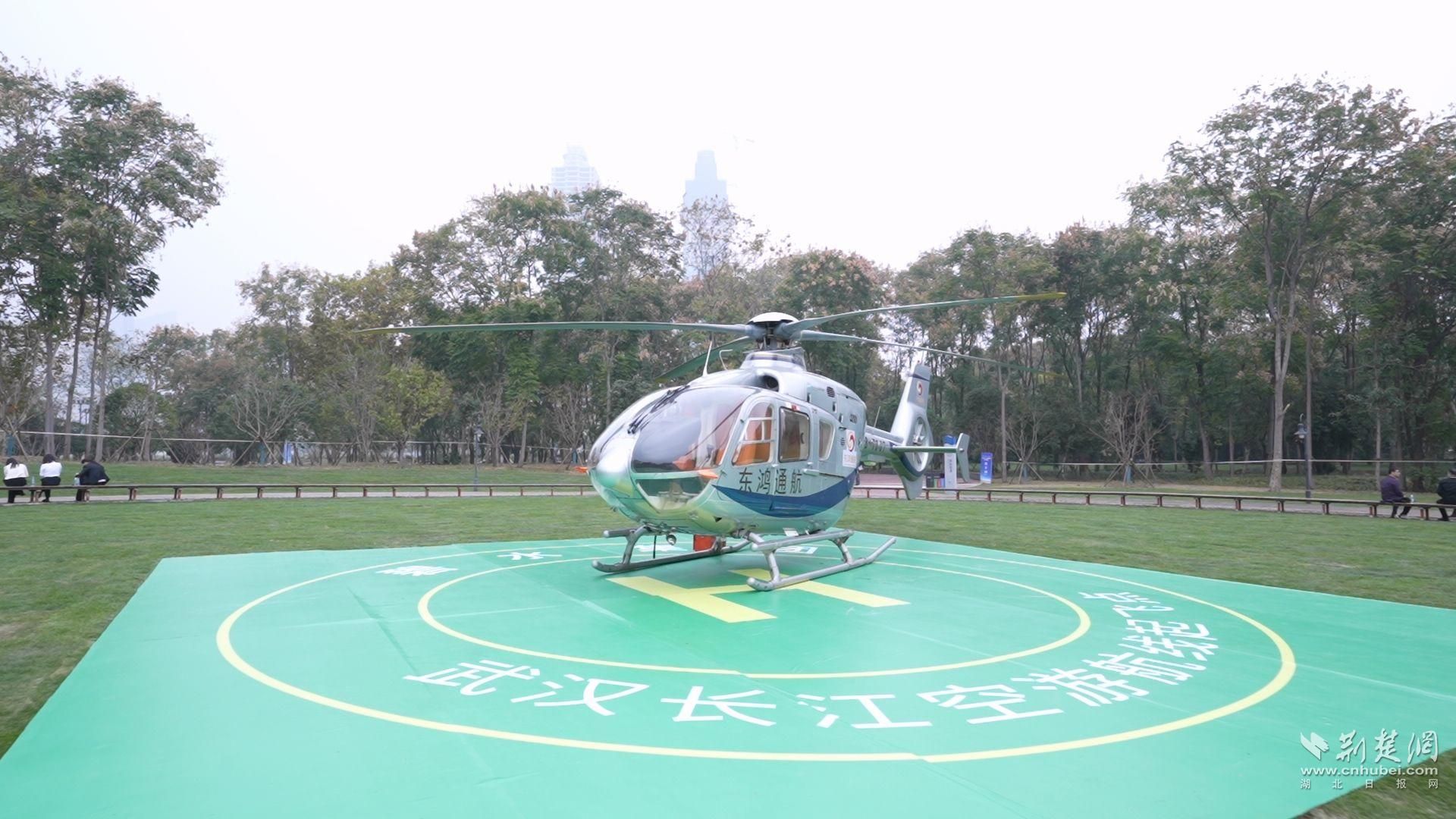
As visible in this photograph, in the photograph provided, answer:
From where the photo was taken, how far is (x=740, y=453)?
31.8 feet

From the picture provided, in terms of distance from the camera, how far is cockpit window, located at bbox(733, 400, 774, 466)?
31.9 feet

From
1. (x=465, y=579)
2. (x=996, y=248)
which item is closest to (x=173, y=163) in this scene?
(x=465, y=579)

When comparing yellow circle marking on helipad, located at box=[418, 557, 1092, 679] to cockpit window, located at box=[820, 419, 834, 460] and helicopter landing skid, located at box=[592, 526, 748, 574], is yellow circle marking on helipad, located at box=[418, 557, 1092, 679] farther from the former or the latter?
cockpit window, located at box=[820, 419, 834, 460]

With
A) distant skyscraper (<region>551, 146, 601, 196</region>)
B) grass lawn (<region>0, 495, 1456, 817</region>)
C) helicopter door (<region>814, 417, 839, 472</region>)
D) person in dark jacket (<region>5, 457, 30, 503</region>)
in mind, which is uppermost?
distant skyscraper (<region>551, 146, 601, 196</region>)

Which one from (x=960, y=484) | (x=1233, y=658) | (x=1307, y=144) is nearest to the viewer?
(x=1233, y=658)

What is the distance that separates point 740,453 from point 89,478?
22.1m

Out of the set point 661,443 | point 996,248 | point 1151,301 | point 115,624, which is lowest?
point 115,624

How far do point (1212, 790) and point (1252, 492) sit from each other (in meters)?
33.1

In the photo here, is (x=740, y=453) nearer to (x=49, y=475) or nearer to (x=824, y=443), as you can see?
(x=824, y=443)

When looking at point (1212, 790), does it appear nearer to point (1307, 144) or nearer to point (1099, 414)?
point (1307, 144)

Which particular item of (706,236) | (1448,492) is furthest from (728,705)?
(706,236)

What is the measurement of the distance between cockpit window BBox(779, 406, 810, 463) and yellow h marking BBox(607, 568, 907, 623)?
66.0 inches

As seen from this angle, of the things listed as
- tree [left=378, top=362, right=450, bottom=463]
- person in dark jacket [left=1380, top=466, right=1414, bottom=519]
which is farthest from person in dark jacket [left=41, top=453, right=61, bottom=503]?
person in dark jacket [left=1380, top=466, right=1414, bottom=519]

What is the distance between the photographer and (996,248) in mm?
44875
